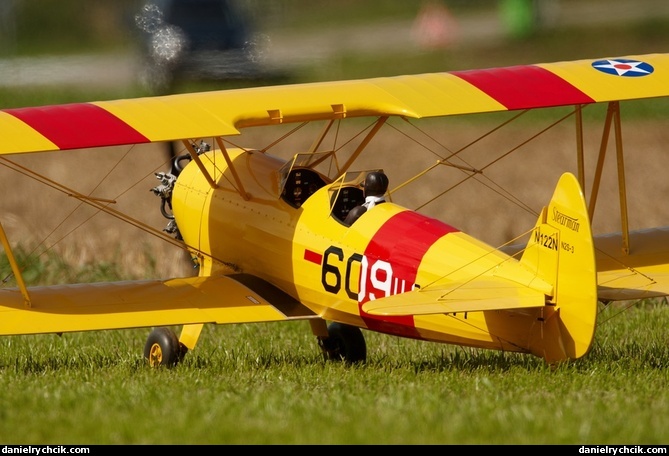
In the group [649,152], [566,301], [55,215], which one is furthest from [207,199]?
[649,152]

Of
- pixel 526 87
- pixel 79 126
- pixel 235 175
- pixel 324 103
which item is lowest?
pixel 235 175

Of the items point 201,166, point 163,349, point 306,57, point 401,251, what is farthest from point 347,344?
point 306,57

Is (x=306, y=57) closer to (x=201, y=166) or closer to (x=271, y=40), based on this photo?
(x=271, y=40)

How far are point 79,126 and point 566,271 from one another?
11.9 feet

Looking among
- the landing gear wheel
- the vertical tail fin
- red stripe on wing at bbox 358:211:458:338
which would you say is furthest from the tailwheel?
the vertical tail fin

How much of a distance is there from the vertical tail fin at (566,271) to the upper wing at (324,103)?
204 centimetres

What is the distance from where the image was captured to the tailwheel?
10797 mm

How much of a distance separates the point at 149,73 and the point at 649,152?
9.29m

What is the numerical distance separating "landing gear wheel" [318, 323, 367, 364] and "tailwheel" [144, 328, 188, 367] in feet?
4.12

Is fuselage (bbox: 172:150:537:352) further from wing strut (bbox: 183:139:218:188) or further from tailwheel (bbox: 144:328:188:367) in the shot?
tailwheel (bbox: 144:328:188:367)

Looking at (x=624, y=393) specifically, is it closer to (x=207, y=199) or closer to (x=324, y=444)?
(x=324, y=444)

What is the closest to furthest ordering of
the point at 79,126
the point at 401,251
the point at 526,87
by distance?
the point at 401,251
the point at 79,126
the point at 526,87

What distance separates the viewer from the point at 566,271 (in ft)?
29.1

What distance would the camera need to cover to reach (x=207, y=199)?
38.8ft
